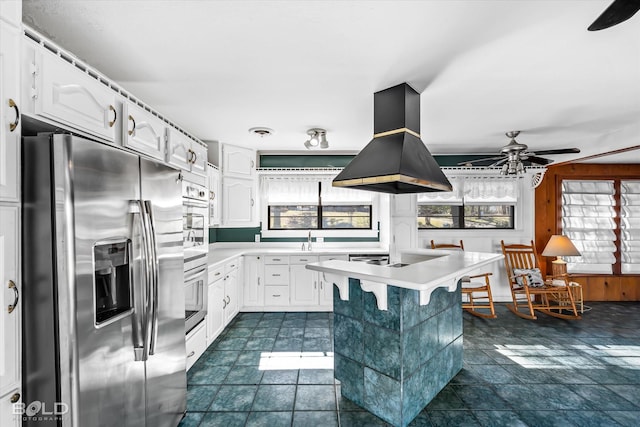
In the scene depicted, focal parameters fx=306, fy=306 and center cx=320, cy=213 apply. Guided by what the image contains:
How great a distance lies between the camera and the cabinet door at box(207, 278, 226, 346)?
3033mm

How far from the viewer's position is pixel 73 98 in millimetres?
1463

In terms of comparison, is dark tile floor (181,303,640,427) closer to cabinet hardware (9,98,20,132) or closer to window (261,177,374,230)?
window (261,177,374,230)

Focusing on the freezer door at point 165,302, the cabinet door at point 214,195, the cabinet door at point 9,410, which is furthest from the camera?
the cabinet door at point 214,195

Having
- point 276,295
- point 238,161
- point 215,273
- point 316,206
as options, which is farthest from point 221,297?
point 316,206

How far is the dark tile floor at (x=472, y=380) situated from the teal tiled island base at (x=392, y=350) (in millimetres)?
107

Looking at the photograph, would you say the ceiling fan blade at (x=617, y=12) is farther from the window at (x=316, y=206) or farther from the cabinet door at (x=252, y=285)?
the cabinet door at (x=252, y=285)

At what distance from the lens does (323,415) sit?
6.90 ft

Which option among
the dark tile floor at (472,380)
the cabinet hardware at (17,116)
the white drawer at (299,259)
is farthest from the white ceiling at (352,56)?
the dark tile floor at (472,380)

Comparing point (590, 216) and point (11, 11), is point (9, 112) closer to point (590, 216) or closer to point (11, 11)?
point (11, 11)

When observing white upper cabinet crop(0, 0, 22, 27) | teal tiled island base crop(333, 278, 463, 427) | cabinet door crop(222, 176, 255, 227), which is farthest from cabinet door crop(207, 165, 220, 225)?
white upper cabinet crop(0, 0, 22, 27)

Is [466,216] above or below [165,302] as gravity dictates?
above

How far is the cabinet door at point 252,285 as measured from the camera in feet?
13.9

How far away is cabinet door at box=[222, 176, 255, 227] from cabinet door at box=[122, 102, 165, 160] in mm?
1717

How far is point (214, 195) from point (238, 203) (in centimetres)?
46
